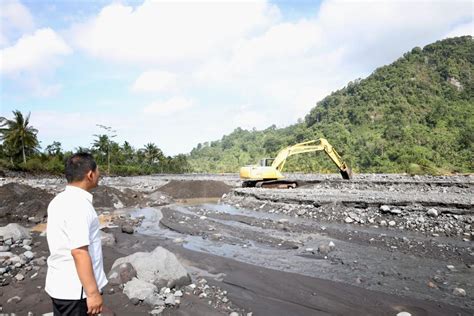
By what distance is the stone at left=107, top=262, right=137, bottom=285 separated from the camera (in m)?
6.16

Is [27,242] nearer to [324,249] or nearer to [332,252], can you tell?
[324,249]

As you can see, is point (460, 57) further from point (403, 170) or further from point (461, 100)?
point (403, 170)

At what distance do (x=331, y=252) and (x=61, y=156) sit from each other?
53.9 m

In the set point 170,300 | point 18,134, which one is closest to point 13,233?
point 170,300

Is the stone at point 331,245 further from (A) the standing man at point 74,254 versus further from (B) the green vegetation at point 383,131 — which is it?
(B) the green vegetation at point 383,131

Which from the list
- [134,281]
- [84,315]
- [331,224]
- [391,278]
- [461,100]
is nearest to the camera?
[84,315]

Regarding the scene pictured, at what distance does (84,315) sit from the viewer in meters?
2.73

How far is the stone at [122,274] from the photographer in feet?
20.2

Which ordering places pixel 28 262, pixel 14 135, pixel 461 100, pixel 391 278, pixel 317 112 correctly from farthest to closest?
pixel 317 112, pixel 461 100, pixel 14 135, pixel 28 262, pixel 391 278

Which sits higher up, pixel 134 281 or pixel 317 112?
pixel 317 112

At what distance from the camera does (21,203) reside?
17.1 m

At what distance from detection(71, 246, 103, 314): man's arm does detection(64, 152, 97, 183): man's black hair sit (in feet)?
2.03

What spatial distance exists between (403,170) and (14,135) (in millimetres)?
49578

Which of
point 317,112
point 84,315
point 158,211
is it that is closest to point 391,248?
point 84,315
